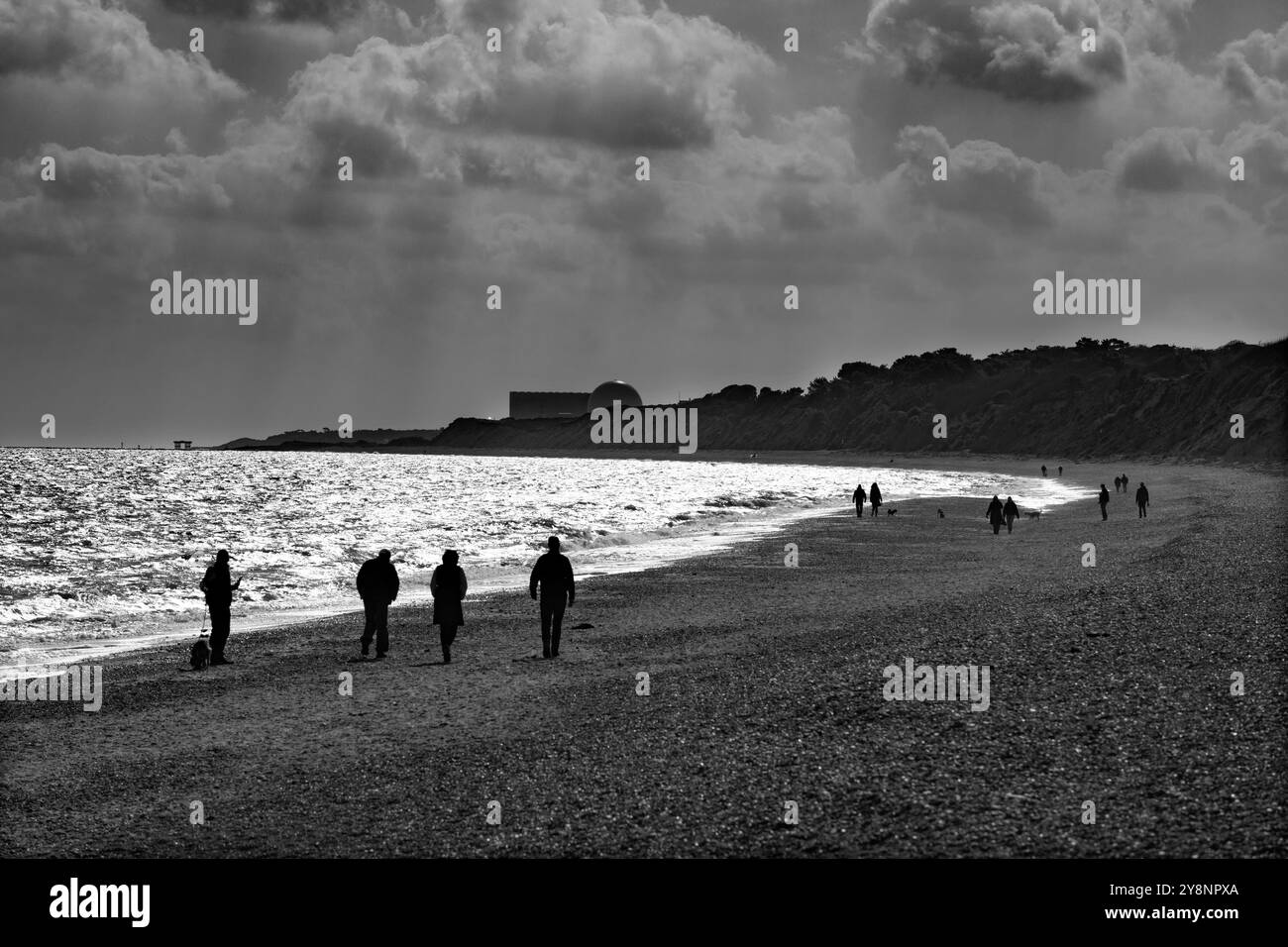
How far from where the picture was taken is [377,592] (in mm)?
19250

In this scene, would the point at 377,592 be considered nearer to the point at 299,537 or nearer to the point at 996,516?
the point at 996,516

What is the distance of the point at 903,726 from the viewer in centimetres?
1330

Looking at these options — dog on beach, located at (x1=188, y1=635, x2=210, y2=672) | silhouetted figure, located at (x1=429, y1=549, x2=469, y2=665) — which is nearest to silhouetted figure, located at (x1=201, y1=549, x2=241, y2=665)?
dog on beach, located at (x1=188, y1=635, x2=210, y2=672)

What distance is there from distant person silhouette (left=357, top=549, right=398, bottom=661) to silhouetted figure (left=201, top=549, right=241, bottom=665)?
227 cm

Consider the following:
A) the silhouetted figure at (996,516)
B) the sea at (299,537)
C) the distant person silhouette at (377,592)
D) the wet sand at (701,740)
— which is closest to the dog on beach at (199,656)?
the wet sand at (701,740)

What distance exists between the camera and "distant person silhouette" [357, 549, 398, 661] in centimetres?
1909

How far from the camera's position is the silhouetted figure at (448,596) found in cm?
1875

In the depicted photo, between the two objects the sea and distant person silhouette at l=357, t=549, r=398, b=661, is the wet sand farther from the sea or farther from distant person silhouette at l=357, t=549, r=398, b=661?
the sea

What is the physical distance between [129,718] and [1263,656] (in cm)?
1576

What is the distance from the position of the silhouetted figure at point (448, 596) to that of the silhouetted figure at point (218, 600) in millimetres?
3598

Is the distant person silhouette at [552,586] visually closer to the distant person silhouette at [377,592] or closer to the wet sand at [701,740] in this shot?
the wet sand at [701,740]
